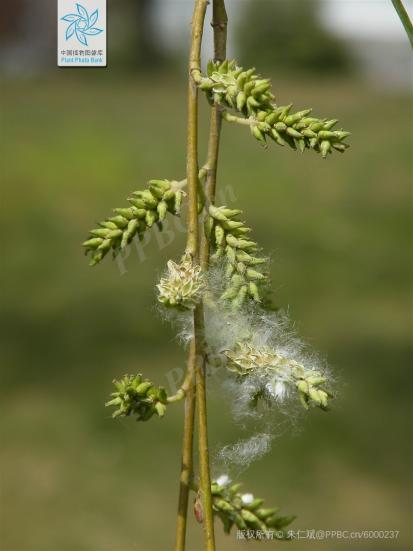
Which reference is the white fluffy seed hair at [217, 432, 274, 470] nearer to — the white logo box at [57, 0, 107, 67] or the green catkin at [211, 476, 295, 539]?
the green catkin at [211, 476, 295, 539]

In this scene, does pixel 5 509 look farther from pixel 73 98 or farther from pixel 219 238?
pixel 73 98

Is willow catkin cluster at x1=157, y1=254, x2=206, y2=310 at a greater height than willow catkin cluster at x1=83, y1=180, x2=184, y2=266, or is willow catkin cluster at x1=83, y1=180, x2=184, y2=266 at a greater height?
willow catkin cluster at x1=83, y1=180, x2=184, y2=266

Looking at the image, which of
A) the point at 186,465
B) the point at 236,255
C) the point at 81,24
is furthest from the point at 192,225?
the point at 81,24

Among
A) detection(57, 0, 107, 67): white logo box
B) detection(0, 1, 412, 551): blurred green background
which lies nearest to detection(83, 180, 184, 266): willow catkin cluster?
detection(0, 1, 412, 551): blurred green background

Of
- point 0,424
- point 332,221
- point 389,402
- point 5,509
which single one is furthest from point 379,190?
point 5,509

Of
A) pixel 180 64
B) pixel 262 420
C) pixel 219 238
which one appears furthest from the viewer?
pixel 180 64

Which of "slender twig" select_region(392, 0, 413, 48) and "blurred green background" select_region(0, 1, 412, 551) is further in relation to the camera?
"blurred green background" select_region(0, 1, 412, 551)

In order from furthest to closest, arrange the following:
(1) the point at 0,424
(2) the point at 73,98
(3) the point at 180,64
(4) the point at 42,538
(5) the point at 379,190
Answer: (3) the point at 180,64 → (2) the point at 73,98 → (5) the point at 379,190 → (1) the point at 0,424 → (4) the point at 42,538
